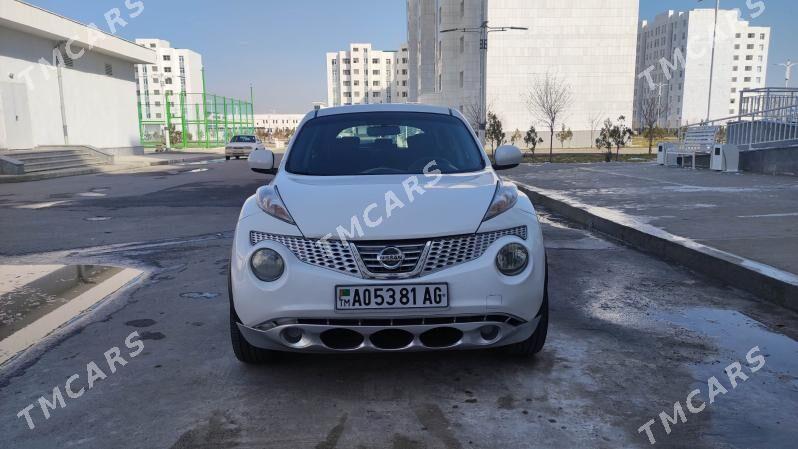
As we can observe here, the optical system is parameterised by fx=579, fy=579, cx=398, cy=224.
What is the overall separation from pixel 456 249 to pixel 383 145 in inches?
60.1

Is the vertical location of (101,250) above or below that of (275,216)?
below

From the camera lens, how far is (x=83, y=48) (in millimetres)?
30969

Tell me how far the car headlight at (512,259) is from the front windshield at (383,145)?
108cm

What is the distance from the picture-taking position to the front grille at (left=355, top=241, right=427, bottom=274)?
9.66ft

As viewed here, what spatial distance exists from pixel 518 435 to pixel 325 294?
113cm

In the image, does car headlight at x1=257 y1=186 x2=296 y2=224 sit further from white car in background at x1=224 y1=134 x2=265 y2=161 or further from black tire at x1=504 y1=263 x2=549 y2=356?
white car in background at x1=224 y1=134 x2=265 y2=161

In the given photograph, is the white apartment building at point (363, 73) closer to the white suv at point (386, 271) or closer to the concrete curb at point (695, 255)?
the concrete curb at point (695, 255)

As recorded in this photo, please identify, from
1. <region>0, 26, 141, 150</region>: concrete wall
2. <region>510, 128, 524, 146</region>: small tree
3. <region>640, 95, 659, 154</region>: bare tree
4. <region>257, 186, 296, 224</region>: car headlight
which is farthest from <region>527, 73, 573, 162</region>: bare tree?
<region>257, 186, 296, 224</region>: car headlight

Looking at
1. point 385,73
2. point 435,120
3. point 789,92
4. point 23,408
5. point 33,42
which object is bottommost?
point 23,408

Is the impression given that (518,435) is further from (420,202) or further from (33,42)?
(33,42)

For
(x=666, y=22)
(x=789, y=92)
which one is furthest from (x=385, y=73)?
(x=789, y=92)

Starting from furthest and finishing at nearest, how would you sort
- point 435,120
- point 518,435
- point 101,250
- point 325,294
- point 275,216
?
point 101,250
point 435,120
point 275,216
point 325,294
point 518,435

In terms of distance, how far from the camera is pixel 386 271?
2.95 m

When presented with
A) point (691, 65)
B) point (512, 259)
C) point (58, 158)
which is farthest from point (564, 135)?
point (691, 65)
